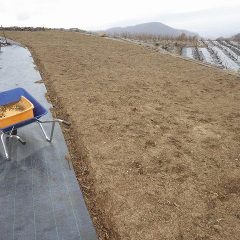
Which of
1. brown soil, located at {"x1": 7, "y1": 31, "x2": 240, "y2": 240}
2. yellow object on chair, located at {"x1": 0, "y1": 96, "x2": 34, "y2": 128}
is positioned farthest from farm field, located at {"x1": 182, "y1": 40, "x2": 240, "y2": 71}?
yellow object on chair, located at {"x1": 0, "y1": 96, "x2": 34, "y2": 128}

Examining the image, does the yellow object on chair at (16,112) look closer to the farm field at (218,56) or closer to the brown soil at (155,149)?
the brown soil at (155,149)

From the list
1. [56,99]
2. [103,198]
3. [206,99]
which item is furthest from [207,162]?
Result: [56,99]

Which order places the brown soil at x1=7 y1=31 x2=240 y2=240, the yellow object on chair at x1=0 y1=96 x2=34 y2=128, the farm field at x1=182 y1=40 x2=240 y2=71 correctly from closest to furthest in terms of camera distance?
the brown soil at x1=7 y1=31 x2=240 y2=240 → the yellow object on chair at x1=0 y1=96 x2=34 y2=128 → the farm field at x1=182 y1=40 x2=240 y2=71

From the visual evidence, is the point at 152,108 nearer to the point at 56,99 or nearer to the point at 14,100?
the point at 56,99

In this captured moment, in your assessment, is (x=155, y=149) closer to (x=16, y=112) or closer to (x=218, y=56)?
(x=16, y=112)

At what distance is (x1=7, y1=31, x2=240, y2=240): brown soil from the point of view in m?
4.42

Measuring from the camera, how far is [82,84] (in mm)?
10742

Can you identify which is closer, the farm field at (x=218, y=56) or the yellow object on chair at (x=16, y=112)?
the yellow object on chair at (x=16, y=112)

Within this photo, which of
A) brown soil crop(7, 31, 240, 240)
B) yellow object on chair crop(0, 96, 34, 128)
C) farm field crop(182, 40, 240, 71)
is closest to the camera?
brown soil crop(7, 31, 240, 240)

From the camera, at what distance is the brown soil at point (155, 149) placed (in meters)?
4.42

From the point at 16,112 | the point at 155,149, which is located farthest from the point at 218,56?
the point at 16,112

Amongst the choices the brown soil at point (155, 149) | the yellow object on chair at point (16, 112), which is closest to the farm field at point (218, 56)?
the brown soil at point (155, 149)

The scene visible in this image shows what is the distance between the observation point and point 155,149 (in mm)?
6297

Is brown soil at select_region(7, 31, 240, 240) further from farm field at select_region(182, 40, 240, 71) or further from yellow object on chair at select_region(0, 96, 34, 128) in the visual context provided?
farm field at select_region(182, 40, 240, 71)
